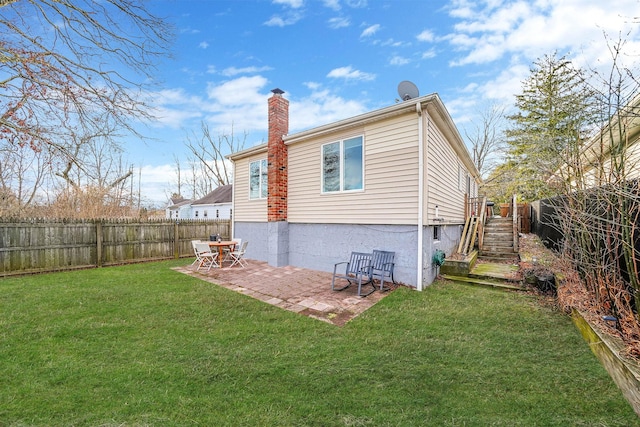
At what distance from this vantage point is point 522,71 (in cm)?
1689

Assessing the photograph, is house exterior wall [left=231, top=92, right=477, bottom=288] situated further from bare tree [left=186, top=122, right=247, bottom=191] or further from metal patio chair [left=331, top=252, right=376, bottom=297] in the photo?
bare tree [left=186, top=122, right=247, bottom=191]

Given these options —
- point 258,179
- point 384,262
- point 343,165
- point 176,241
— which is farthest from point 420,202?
point 176,241

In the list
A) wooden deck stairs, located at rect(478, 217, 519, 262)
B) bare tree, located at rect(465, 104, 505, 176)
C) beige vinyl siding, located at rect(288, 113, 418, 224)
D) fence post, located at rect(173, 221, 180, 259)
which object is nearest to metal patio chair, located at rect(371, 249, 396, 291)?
beige vinyl siding, located at rect(288, 113, 418, 224)

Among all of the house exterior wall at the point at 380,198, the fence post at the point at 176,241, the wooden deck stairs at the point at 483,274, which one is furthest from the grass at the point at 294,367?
the fence post at the point at 176,241

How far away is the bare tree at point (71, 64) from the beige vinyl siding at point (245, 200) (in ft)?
15.7

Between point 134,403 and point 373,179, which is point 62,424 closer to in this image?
point 134,403

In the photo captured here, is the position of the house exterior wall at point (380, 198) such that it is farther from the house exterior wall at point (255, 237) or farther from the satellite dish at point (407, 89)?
the satellite dish at point (407, 89)

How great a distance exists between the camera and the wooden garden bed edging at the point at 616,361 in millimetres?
2307

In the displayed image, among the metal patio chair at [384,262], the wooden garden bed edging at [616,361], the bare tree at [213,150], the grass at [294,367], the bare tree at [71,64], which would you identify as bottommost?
the grass at [294,367]

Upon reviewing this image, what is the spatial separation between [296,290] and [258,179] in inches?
196

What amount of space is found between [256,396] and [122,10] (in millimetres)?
5924

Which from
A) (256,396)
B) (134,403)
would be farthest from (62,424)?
(256,396)

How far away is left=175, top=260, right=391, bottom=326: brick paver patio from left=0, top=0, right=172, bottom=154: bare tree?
3.89 meters

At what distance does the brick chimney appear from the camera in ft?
27.0
